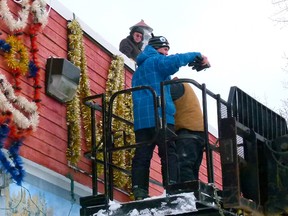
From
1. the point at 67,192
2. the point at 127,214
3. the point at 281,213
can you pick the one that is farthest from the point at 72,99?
the point at 281,213

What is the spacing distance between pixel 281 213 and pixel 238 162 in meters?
0.65

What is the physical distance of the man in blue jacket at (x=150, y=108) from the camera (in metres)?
8.80

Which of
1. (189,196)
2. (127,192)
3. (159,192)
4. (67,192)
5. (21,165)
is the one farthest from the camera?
(159,192)

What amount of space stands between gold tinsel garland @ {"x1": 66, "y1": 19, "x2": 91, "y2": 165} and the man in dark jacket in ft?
7.60

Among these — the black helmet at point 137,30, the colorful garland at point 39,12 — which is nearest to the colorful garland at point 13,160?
the colorful garland at point 39,12

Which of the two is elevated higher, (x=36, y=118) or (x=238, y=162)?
(x=36, y=118)

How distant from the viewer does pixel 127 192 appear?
35.6 feet

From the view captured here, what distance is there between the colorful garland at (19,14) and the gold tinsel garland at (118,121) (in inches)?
68.8

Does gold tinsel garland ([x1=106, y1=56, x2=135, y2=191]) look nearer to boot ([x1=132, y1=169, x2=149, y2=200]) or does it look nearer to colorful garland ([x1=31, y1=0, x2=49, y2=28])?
boot ([x1=132, y1=169, x2=149, y2=200])

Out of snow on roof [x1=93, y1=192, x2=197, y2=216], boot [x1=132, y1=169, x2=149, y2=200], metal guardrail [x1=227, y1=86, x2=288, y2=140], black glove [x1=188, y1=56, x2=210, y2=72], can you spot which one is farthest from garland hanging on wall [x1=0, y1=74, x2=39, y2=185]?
metal guardrail [x1=227, y1=86, x2=288, y2=140]

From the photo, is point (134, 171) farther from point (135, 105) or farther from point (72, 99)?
point (72, 99)

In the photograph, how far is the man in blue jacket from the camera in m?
8.80

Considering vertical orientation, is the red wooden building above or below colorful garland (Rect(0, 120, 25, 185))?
above

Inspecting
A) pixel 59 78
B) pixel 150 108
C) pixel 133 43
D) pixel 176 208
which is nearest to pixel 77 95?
pixel 59 78
